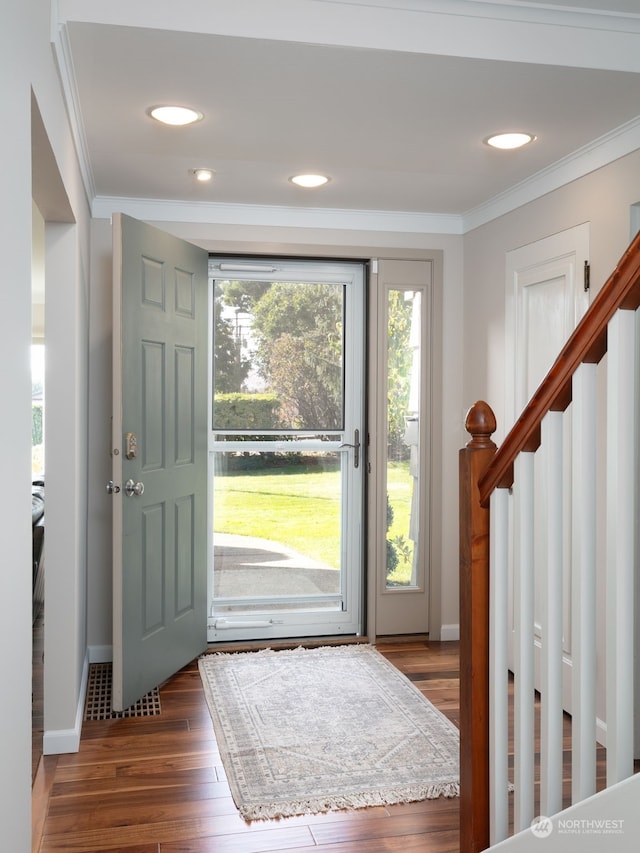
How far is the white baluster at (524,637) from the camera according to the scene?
1.64 m

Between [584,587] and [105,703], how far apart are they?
8.80 feet

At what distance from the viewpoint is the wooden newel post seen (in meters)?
1.85

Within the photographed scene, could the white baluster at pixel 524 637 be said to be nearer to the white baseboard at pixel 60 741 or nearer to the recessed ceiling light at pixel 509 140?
the recessed ceiling light at pixel 509 140

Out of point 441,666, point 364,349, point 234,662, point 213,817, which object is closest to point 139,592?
point 234,662

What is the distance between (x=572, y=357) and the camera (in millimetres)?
1468

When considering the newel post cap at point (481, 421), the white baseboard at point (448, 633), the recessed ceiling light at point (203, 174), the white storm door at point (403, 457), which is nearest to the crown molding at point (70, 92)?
the recessed ceiling light at point (203, 174)

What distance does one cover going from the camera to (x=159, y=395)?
3.67 metres

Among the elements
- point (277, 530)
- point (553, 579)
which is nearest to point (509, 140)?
point (553, 579)

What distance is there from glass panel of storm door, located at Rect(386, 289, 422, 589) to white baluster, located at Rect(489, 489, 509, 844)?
105 inches

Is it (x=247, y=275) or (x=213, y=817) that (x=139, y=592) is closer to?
(x=213, y=817)


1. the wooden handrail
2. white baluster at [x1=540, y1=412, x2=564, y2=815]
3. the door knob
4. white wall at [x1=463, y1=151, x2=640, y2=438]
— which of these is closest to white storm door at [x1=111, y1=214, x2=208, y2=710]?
the door knob

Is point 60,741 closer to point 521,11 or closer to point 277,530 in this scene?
point 277,530

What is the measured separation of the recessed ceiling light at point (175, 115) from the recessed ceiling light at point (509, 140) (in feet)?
3.65

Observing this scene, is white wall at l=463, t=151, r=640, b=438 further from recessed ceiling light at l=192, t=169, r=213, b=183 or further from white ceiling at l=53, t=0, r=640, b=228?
recessed ceiling light at l=192, t=169, r=213, b=183
